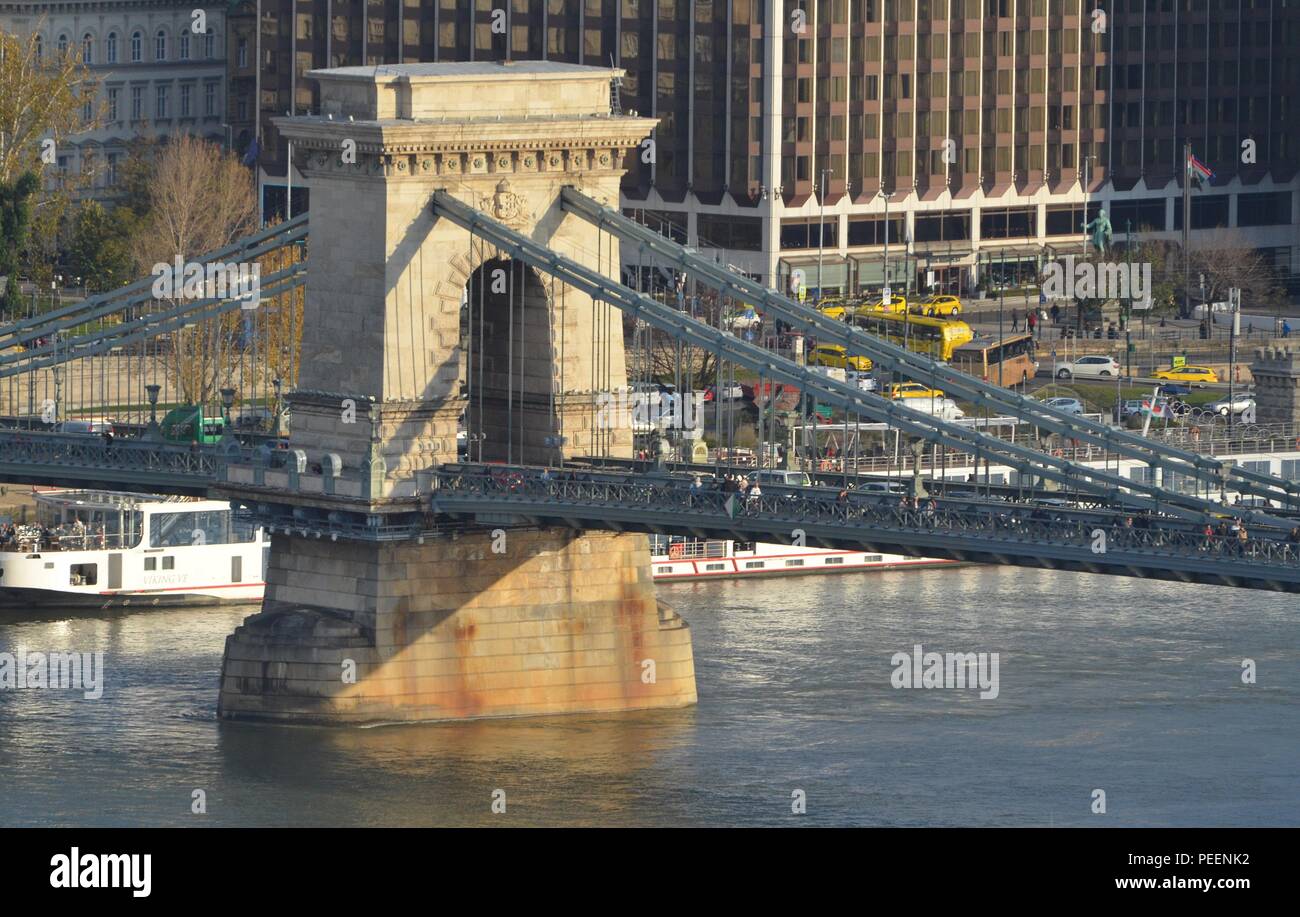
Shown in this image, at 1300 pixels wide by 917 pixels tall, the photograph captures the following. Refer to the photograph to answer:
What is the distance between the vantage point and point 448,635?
113 metres

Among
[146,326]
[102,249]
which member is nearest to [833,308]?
[102,249]

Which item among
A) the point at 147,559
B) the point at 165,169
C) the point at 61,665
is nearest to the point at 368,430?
the point at 61,665

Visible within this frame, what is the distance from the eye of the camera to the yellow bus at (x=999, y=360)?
535 feet

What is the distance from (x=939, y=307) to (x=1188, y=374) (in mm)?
12145

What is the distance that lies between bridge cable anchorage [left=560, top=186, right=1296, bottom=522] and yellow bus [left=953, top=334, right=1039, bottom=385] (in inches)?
1851

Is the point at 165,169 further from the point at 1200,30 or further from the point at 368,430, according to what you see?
the point at 368,430

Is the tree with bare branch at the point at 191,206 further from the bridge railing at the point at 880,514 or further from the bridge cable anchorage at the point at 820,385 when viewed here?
the bridge railing at the point at 880,514

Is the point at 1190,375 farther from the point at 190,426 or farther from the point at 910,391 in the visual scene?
the point at 190,426

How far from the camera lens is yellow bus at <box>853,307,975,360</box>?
16738cm

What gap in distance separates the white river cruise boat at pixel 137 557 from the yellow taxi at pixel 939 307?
148ft

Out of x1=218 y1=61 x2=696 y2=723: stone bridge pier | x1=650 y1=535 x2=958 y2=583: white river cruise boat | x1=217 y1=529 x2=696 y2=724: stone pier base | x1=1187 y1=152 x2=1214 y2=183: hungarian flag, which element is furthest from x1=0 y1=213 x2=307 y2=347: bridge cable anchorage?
x1=1187 y1=152 x2=1214 y2=183: hungarian flag

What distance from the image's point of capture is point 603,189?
4469 inches

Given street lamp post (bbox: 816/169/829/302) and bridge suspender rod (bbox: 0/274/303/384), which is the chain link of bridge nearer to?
bridge suspender rod (bbox: 0/274/303/384)
